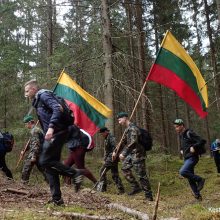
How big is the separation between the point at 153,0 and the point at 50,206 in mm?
→ 15784

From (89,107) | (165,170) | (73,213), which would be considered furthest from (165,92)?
(73,213)

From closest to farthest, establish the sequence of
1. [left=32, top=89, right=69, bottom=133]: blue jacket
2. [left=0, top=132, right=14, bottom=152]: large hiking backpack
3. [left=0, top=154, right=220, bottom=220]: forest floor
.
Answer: [left=0, top=154, right=220, bottom=220]: forest floor → [left=32, top=89, right=69, bottom=133]: blue jacket → [left=0, top=132, right=14, bottom=152]: large hiking backpack

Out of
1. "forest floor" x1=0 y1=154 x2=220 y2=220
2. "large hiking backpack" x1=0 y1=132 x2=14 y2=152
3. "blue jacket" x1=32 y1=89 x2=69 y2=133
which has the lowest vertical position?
"forest floor" x1=0 y1=154 x2=220 y2=220

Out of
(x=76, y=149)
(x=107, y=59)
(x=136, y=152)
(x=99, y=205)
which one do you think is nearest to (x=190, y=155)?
(x=136, y=152)

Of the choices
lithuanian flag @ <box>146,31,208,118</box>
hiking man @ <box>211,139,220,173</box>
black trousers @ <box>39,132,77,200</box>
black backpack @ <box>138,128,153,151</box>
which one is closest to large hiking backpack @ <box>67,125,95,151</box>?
black backpack @ <box>138,128,153,151</box>

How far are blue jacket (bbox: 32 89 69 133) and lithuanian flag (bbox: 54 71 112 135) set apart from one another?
453cm

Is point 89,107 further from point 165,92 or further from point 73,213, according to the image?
point 165,92

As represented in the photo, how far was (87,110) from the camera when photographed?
34.7ft

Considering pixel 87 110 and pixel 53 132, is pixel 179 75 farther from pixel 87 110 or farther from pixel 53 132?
pixel 53 132

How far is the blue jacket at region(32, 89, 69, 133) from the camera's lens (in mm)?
5578

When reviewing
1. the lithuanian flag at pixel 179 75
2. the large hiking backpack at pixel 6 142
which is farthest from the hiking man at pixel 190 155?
the large hiking backpack at pixel 6 142

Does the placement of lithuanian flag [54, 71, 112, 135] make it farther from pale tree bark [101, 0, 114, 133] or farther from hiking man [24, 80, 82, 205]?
hiking man [24, 80, 82, 205]

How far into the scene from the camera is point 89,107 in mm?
10547

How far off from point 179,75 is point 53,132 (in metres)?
4.36
